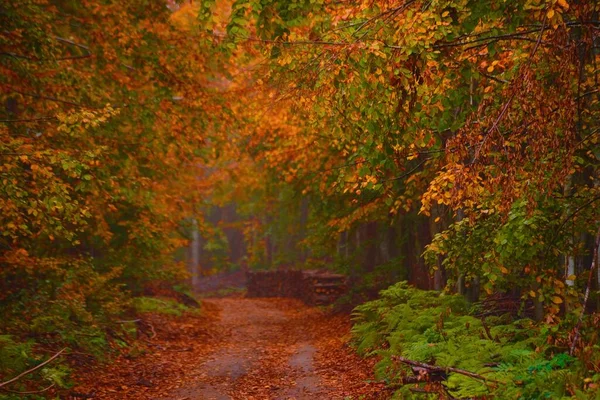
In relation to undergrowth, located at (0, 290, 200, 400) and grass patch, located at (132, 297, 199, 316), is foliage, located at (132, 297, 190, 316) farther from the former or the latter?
undergrowth, located at (0, 290, 200, 400)

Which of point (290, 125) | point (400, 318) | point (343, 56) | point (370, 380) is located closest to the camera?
point (343, 56)

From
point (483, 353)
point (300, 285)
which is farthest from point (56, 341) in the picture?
point (300, 285)

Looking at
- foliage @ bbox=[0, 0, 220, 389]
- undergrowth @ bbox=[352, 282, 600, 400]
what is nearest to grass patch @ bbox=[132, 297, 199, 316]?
foliage @ bbox=[0, 0, 220, 389]

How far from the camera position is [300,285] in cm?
2578

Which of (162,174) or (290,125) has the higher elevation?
(290,125)

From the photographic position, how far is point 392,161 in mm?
7402

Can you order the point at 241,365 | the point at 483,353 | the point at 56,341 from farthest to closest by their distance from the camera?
1. the point at 241,365
2. the point at 56,341
3. the point at 483,353

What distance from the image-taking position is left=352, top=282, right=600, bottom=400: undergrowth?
5.86 meters

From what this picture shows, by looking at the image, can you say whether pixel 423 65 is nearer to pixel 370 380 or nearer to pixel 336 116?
pixel 336 116

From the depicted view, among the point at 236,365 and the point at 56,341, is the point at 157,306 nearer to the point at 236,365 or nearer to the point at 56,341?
the point at 236,365

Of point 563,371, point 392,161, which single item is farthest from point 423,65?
point 563,371

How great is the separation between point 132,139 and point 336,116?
19.9 ft

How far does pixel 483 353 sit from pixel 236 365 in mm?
5732

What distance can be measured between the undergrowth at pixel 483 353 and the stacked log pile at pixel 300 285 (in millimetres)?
9859
